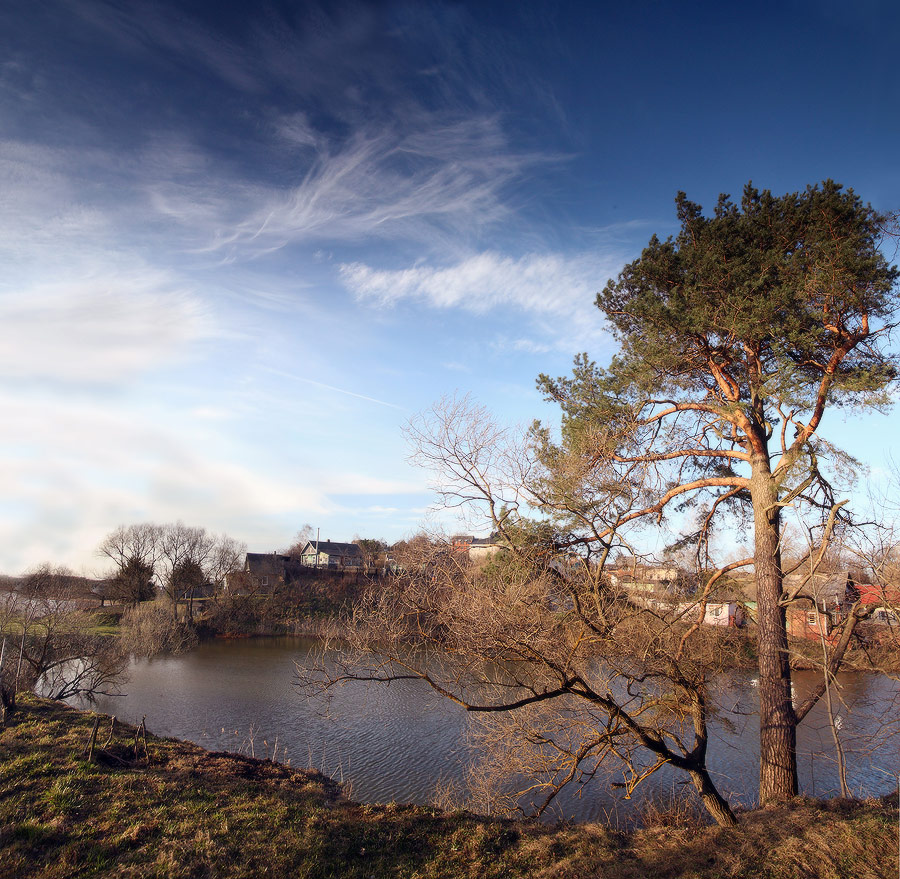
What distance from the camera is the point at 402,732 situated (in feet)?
51.1

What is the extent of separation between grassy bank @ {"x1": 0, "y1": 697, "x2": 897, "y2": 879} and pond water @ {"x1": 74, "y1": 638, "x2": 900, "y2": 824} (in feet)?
5.73

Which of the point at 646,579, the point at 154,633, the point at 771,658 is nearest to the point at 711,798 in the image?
the point at 771,658

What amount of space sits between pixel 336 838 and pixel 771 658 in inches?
269

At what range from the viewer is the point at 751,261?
8641mm

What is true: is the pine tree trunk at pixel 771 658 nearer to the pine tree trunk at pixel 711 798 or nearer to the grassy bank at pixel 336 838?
the grassy bank at pixel 336 838

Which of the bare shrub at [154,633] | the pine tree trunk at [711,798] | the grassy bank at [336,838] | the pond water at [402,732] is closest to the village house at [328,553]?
the bare shrub at [154,633]

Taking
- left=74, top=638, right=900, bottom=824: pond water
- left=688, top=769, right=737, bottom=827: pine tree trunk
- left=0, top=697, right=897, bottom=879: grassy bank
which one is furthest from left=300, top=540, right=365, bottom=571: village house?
left=688, top=769, right=737, bottom=827: pine tree trunk

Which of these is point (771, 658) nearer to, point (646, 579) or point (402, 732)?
point (646, 579)

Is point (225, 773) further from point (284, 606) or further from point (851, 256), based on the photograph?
point (284, 606)

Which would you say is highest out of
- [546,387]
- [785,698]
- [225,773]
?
[546,387]

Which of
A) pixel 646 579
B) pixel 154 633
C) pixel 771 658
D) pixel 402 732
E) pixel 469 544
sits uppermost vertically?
pixel 469 544

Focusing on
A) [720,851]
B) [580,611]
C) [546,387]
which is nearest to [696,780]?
[720,851]

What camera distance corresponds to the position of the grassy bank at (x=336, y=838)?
6.20m

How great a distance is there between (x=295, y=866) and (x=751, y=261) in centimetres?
1066
